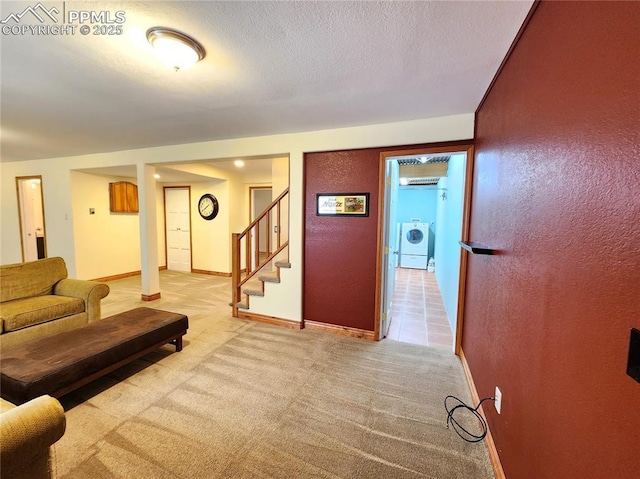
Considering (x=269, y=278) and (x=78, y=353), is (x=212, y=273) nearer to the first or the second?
(x=269, y=278)

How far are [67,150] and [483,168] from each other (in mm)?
5990

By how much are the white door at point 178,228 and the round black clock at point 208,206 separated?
0.43m

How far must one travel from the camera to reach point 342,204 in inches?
123

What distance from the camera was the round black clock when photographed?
613 centimetres

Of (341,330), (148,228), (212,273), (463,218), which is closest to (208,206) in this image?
(212,273)

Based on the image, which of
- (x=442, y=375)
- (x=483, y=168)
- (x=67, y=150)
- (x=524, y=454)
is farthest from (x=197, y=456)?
(x=67, y=150)

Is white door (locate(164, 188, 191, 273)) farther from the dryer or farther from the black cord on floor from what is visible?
the black cord on floor

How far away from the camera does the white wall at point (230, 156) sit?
2.75 metres

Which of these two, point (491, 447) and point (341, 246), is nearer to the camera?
point (491, 447)

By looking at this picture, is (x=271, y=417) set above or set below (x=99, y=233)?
below

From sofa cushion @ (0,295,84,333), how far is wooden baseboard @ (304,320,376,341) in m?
2.61

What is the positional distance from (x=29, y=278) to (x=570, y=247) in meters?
4.56

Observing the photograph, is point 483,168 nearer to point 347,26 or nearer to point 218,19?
point 347,26

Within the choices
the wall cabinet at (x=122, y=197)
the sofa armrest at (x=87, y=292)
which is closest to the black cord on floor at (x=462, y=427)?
the sofa armrest at (x=87, y=292)
